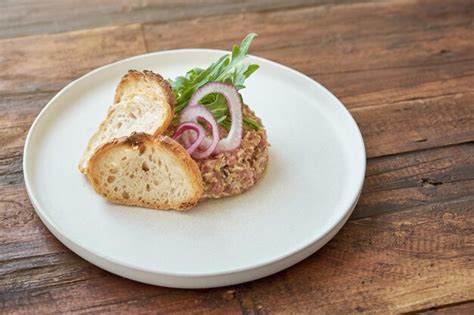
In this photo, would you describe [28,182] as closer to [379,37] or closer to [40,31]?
[40,31]

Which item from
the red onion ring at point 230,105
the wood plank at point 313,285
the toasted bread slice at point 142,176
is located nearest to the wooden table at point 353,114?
the wood plank at point 313,285

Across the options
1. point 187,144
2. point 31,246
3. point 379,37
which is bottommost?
point 379,37

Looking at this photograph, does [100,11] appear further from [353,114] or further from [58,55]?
[353,114]

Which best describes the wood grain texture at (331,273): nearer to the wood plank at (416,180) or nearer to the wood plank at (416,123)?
the wood plank at (416,180)

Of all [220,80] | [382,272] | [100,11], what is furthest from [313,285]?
[100,11]

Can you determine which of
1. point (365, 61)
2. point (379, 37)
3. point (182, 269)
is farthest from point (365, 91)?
point (182, 269)

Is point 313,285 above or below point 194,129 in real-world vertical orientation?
below
